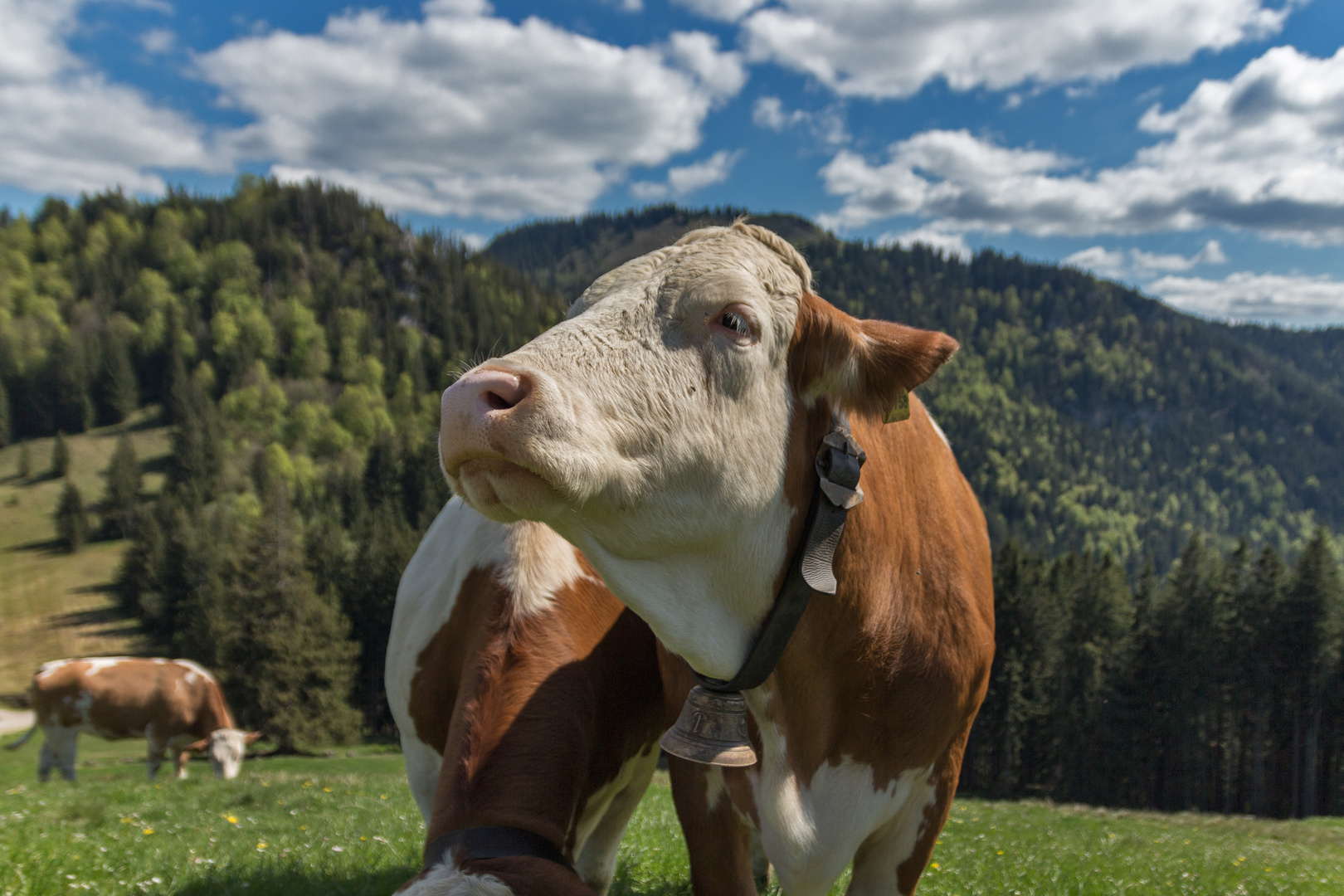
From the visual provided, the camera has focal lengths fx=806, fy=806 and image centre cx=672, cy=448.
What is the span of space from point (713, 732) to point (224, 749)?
2376 centimetres

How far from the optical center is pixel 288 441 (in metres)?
119

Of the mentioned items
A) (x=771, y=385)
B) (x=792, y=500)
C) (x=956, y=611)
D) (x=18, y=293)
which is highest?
(x=18, y=293)

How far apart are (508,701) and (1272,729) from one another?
6225 cm

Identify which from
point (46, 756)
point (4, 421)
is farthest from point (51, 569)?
point (46, 756)

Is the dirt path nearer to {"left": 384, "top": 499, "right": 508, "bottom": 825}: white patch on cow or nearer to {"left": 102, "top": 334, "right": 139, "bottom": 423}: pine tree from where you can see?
{"left": 384, "top": 499, "right": 508, "bottom": 825}: white patch on cow

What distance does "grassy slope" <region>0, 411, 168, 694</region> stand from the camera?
7050 centimetres

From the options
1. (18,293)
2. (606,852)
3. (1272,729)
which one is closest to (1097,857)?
(606,852)

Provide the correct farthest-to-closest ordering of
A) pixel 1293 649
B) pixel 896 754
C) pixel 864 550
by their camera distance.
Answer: pixel 1293 649 < pixel 896 754 < pixel 864 550

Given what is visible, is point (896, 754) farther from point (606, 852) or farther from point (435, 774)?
point (435, 774)

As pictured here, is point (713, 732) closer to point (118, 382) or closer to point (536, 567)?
point (536, 567)

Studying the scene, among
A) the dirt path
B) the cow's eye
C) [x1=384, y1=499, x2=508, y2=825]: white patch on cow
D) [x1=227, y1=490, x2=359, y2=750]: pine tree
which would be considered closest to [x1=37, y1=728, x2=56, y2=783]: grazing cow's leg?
[x1=227, y1=490, x2=359, y2=750]: pine tree

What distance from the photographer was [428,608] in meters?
4.09

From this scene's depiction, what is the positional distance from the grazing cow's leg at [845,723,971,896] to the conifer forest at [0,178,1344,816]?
1.80 meters

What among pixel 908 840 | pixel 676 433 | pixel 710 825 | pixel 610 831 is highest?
pixel 676 433
